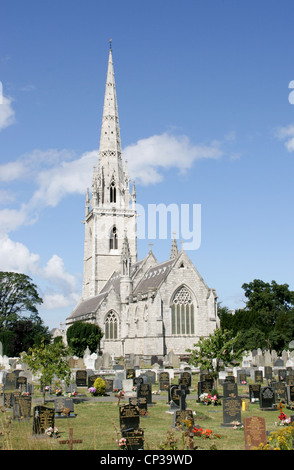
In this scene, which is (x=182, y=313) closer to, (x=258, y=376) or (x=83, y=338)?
(x=83, y=338)

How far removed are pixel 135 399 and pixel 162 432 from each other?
139 inches

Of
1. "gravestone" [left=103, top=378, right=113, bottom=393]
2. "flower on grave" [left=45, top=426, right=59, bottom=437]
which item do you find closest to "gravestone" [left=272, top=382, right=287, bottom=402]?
"gravestone" [left=103, top=378, right=113, bottom=393]

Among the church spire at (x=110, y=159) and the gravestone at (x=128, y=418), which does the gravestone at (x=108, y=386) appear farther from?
the church spire at (x=110, y=159)

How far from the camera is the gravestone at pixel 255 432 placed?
11.1 m

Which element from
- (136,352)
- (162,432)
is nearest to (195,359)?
(162,432)

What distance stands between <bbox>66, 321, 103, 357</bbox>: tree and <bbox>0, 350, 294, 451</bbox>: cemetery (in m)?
21.7

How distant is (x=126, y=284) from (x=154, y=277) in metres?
3.56

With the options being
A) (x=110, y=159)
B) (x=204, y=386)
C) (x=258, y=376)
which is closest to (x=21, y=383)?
(x=204, y=386)

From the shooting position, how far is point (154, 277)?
5009cm

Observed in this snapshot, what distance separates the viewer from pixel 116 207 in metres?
63.9

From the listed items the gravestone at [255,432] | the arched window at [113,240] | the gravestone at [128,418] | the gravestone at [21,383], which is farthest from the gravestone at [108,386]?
the arched window at [113,240]
